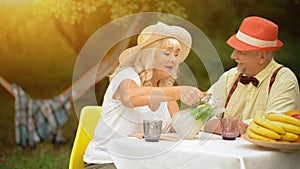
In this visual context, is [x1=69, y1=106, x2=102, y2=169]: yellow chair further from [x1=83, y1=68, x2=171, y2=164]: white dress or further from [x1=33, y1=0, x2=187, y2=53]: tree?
[x1=33, y1=0, x2=187, y2=53]: tree

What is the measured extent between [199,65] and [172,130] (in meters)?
1.89

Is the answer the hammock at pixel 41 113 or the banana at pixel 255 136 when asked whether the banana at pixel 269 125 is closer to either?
the banana at pixel 255 136

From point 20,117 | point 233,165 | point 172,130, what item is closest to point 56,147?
point 20,117

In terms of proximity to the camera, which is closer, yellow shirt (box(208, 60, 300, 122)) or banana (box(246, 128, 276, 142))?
banana (box(246, 128, 276, 142))

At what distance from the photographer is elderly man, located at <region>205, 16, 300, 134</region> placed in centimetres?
309

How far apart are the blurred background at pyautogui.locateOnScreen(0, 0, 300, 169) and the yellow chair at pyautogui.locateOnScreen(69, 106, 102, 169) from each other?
1445 mm

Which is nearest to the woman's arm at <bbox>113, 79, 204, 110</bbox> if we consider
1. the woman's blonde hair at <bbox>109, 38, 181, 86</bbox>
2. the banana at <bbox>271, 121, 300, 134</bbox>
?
the woman's blonde hair at <bbox>109, 38, 181, 86</bbox>

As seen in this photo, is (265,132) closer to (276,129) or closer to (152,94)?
(276,129)

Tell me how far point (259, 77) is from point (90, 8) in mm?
1889

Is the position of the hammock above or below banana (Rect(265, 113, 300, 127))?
below

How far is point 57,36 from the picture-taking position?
467 centimetres

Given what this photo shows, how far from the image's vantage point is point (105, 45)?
470 centimetres

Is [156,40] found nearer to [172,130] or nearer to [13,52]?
[172,130]

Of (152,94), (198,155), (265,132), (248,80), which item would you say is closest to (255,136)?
(265,132)
